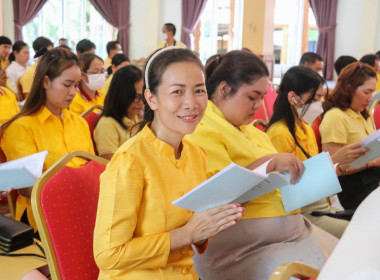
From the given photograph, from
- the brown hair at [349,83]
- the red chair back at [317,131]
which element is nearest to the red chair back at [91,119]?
the red chair back at [317,131]

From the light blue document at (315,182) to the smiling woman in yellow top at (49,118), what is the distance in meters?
1.05

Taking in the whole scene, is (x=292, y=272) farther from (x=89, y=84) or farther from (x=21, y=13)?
(x=21, y=13)

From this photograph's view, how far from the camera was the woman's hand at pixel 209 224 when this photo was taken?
1.18m

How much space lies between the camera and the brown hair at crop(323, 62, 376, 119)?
2764mm

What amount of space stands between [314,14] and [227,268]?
9.30 m

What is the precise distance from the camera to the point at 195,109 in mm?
1251

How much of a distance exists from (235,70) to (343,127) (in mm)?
1190

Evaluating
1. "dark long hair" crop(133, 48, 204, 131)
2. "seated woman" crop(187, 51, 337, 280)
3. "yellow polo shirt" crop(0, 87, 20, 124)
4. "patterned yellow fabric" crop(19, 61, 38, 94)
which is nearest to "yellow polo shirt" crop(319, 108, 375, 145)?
"seated woman" crop(187, 51, 337, 280)

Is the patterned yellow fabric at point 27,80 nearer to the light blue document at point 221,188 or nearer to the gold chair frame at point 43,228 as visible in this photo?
the gold chair frame at point 43,228

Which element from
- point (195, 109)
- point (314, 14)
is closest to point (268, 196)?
point (195, 109)

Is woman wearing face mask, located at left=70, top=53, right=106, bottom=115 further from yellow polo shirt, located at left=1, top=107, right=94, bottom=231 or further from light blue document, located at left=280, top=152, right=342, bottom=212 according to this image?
light blue document, located at left=280, top=152, right=342, bottom=212

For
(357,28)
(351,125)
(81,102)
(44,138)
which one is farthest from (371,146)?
(357,28)

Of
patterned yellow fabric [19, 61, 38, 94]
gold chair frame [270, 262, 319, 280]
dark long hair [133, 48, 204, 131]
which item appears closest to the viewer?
gold chair frame [270, 262, 319, 280]

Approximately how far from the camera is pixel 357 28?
9.69 metres
